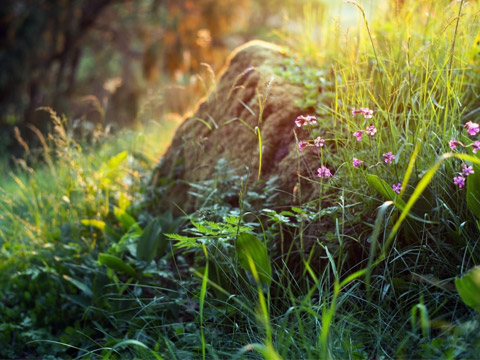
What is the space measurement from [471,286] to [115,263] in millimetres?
1677

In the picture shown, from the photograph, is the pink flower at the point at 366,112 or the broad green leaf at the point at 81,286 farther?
the broad green leaf at the point at 81,286

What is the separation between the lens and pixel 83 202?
10.3 feet

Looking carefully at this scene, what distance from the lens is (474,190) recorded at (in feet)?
5.77

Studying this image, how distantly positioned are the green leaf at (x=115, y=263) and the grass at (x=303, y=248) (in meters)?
0.01

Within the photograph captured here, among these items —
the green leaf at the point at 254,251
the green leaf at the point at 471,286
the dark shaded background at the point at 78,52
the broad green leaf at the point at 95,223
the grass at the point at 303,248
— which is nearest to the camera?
the green leaf at the point at 471,286

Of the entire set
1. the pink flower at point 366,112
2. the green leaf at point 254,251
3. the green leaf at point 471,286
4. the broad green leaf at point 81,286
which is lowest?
the broad green leaf at point 81,286

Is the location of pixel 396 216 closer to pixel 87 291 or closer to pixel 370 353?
pixel 370 353

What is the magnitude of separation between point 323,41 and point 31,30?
502cm

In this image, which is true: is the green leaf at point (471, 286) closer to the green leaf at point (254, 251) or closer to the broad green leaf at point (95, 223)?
the green leaf at point (254, 251)

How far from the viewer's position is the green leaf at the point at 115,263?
2424 millimetres

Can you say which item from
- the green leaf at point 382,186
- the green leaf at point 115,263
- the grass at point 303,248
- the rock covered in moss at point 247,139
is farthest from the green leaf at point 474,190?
the green leaf at point 115,263

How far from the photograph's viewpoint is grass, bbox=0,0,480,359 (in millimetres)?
1672

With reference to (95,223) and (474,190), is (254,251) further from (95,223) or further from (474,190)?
(95,223)

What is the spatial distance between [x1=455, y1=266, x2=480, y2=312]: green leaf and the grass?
0.07m
